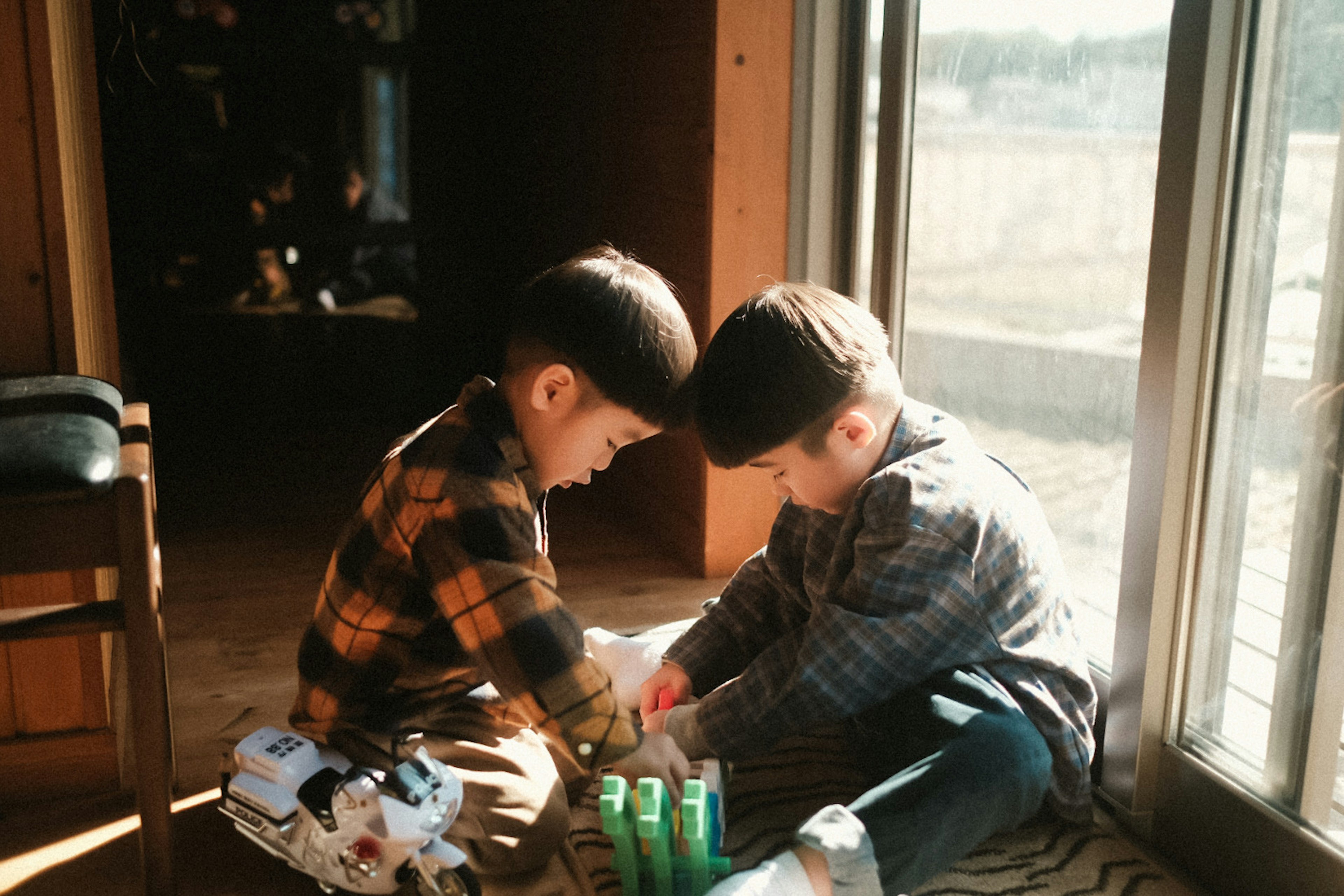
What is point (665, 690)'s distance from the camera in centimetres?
128

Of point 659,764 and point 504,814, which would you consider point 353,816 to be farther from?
point 659,764

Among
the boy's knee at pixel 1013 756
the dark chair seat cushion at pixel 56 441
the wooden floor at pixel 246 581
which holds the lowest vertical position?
the wooden floor at pixel 246 581

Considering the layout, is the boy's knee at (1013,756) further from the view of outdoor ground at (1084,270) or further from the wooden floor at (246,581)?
the wooden floor at (246,581)

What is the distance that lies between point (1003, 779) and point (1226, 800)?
216 millimetres

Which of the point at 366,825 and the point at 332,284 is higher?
the point at 332,284

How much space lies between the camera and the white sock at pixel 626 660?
1382mm

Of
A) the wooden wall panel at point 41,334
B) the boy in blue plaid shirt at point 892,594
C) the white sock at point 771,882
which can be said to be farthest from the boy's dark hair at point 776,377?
the wooden wall panel at point 41,334

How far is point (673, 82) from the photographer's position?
193cm

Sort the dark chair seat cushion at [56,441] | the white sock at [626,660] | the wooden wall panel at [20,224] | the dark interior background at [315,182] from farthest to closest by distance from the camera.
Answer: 1. the dark interior background at [315,182]
2. the white sock at [626,660]
3. the wooden wall panel at [20,224]
4. the dark chair seat cushion at [56,441]

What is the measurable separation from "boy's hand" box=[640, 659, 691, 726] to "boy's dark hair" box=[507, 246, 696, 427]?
0.36 meters

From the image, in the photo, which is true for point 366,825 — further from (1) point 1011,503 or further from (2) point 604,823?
(1) point 1011,503

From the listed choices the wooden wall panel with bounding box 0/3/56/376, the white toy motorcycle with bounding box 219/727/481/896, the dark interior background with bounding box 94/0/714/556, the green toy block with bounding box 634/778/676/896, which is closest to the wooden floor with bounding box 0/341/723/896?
the dark interior background with bounding box 94/0/714/556

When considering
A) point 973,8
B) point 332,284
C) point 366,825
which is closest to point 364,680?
point 366,825

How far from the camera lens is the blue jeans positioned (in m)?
0.95
